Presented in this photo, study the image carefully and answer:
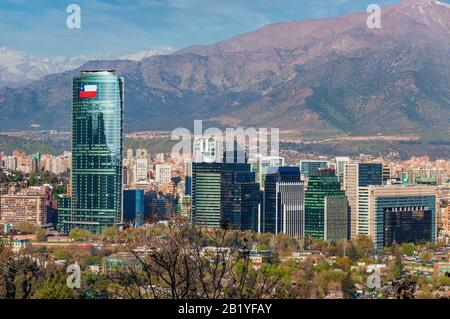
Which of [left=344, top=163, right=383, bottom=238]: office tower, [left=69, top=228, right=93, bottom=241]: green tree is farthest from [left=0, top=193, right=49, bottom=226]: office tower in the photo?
[left=344, top=163, right=383, bottom=238]: office tower

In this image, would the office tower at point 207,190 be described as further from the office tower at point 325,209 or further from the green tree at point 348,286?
the green tree at point 348,286

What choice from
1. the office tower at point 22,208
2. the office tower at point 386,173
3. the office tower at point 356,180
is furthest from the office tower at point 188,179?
the office tower at point 386,173

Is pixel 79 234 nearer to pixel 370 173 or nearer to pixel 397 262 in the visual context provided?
pixel 370 173

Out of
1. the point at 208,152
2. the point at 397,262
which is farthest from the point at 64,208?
the point at 397,262

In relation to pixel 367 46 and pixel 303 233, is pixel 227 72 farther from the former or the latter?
pixel 303 233

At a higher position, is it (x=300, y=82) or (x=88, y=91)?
(x=300, y=82)
